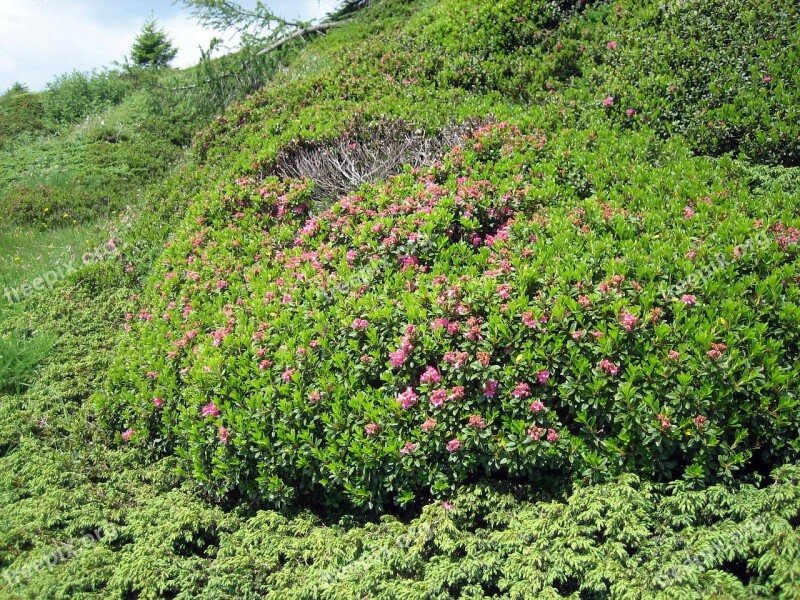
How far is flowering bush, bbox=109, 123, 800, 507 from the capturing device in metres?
3.40

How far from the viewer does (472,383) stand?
3.83m

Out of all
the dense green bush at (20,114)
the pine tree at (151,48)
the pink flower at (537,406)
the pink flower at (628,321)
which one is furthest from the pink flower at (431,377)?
the pine tree at (151,48)

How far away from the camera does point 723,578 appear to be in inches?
107

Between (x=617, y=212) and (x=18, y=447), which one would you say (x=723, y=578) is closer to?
(x=617, y=212)

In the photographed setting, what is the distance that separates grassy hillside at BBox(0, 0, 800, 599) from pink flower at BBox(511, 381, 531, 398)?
50mm

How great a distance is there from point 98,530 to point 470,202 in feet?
12.8

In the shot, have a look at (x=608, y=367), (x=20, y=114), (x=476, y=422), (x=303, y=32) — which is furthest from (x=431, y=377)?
(x=20, y=114)

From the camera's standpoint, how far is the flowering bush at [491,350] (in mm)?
3398

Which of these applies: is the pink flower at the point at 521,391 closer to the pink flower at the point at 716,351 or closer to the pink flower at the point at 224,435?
the pink flower at the point at 716,351

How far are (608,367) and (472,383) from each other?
2.86 feet

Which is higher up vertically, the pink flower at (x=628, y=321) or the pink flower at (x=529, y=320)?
the pink flower at (x=529, y=320)

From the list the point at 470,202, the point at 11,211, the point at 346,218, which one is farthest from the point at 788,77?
the point at 11,211

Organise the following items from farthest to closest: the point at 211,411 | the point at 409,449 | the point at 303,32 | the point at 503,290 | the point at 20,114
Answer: the point at 20,114 → the point at 303,32 → the point at 211,411 → the point at 503,290 → the point at 409,449

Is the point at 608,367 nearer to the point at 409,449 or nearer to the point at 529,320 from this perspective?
the point at 529,320
